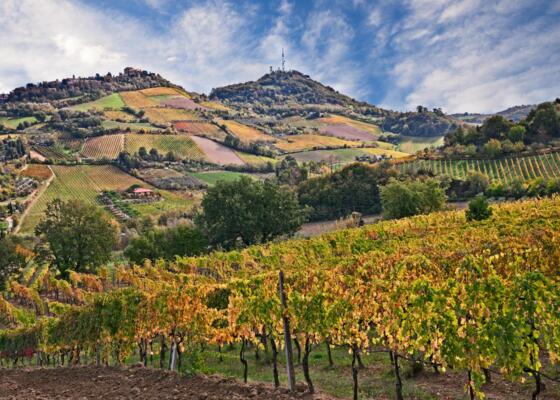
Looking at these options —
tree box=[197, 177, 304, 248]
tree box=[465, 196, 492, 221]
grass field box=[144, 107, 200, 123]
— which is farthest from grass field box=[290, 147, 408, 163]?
tree box=[465, 196, 492, 221]

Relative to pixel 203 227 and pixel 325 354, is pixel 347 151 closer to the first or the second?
pixel 203 227

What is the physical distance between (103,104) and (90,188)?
101711mm

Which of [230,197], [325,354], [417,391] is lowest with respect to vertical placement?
[417,391]

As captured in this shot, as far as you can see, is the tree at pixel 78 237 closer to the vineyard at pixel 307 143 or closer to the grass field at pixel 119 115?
the vineyard at pixel 307 143

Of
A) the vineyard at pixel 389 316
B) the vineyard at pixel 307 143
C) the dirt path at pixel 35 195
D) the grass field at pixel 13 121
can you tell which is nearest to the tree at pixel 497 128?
the vineyard at pixel 389 316

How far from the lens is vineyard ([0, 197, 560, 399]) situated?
810cm

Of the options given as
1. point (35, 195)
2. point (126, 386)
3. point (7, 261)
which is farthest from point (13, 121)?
point (126, 386)

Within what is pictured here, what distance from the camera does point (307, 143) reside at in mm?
160750

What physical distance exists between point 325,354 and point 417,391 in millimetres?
6065

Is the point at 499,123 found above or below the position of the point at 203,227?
above

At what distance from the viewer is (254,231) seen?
158 feet

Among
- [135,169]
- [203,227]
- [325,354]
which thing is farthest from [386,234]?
[135,169]

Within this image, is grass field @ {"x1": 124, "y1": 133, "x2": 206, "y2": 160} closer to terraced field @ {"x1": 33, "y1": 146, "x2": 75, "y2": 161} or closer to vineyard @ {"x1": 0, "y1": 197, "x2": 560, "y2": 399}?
terraced field @ {"x1": 33, "y1": 146, "x2": 75, "y2": 161}

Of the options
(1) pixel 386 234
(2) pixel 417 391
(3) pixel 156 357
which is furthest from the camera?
(1) pixel 386 234
